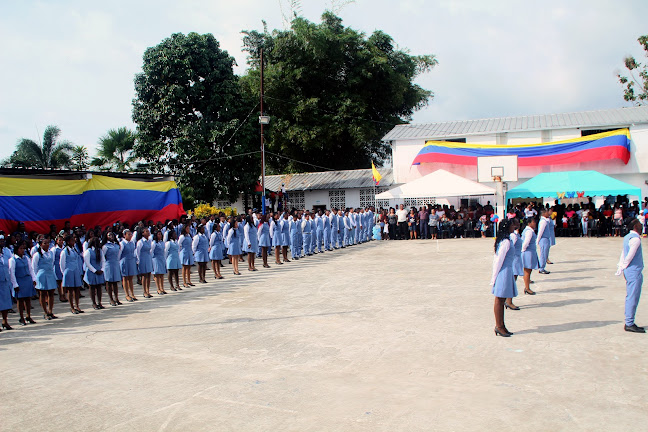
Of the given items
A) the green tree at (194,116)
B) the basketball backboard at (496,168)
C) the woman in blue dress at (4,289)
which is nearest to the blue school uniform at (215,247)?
the woman in blue dress at (4,289)

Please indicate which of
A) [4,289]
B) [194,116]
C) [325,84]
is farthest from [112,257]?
[325,84]

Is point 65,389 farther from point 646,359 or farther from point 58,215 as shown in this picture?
point 58,215

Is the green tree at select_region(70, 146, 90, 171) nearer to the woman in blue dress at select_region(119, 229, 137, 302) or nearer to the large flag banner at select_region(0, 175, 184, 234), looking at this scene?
the large flag banner at select_region(0, 175, 184, 234)

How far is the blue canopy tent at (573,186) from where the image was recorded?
21.9 m

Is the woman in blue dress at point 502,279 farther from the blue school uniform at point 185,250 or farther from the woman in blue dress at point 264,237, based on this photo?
the woman in blue dress at point 264,237

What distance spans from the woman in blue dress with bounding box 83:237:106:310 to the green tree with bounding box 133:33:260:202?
1619 centimetres

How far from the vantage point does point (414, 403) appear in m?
5.30

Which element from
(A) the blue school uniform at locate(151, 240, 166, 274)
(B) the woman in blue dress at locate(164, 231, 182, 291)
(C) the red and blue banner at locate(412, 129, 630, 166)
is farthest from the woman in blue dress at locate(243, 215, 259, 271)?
(C) the red and blue banner at locate(412, 129, 630, 166)

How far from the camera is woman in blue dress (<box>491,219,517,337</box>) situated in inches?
298

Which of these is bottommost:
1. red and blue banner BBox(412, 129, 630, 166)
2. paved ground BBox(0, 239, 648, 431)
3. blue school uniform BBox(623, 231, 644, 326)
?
paved ground BBox(0, 239, 648, 431)

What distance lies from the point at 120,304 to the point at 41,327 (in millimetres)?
2083

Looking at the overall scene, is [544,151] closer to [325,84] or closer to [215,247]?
[325,84]

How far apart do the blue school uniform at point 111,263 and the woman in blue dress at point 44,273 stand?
3.76ft

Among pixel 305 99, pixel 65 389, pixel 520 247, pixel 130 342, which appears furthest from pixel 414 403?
pixel 305 99
